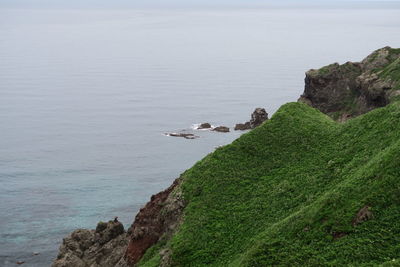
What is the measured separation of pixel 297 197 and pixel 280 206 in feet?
4.13

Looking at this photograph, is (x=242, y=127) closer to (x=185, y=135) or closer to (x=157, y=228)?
(x=185, y=135)

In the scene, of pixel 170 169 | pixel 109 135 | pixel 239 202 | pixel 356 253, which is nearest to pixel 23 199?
pixel 170 169

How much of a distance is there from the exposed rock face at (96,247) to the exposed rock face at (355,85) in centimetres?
3598

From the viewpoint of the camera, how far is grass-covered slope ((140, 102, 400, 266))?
2988 centimetres

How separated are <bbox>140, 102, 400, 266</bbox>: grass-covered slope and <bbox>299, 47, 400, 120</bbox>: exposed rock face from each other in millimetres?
23567

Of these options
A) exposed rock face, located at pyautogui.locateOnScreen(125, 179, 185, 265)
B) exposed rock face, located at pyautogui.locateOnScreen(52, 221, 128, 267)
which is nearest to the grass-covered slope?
exposed rock face, located at pyautogui.locateOnScreen(125, 179, 185, 265)

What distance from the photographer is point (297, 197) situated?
123ft

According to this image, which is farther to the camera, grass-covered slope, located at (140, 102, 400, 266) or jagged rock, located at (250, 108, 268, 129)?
jagged rock, located at (250, 108, 268, 129)

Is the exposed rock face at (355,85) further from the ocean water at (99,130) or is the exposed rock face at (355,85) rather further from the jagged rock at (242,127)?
the jagged rock at (242,127)

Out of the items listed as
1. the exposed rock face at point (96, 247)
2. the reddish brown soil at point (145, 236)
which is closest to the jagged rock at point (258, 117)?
the exposed rock face at point (96, 247)

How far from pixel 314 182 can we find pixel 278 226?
6274 millimetres

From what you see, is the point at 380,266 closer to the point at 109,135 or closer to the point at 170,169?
the point at 170,169

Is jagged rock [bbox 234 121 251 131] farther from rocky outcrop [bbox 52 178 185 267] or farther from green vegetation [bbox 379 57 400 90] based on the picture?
rocky outcrop [bbox 52 178 185 267]

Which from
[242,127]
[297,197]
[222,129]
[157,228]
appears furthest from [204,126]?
[297,197]
